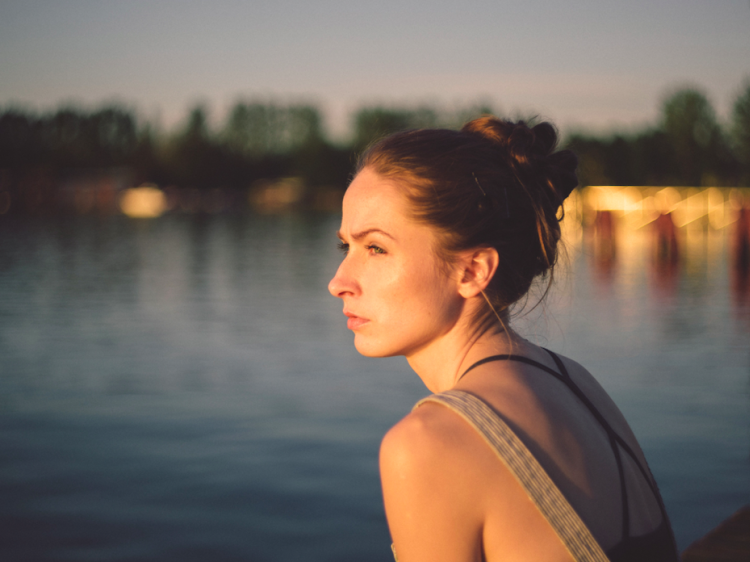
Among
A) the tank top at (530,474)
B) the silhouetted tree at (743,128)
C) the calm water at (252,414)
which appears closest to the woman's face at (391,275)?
the tank top at (530,474)

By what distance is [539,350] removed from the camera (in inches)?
75.1

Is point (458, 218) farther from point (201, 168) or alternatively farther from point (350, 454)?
point (201, 168)

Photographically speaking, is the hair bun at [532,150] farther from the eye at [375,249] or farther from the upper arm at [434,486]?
the upper arm at [434,486]

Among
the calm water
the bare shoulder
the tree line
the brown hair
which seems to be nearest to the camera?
the bare shoulder

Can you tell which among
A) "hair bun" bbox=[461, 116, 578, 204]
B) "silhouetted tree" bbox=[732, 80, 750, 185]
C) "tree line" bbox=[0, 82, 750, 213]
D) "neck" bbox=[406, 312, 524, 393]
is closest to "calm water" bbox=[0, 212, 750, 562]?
"hair bun" bbox=[461, 116, 578, 204]

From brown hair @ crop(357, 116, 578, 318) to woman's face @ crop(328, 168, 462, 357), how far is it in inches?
1.7

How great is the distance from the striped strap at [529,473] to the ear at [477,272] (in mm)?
475

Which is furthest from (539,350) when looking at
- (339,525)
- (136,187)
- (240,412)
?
(136,187)

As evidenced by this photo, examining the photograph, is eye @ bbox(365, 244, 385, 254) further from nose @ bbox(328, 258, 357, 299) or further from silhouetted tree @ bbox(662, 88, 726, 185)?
silhouetted tree @ bbox(662, 88, 726, 185)

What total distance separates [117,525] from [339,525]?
1.90 meters

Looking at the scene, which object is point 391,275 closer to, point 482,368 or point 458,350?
point 458,350

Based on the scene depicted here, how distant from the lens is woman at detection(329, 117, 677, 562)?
1462 mm

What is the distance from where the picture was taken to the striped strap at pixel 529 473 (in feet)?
4.82

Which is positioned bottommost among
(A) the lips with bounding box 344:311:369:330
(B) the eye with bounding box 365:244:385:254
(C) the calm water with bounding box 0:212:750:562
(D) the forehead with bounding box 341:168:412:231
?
(C) the calm water with bounding box 0:212:750:562
